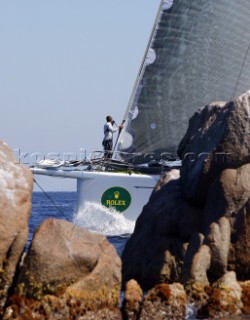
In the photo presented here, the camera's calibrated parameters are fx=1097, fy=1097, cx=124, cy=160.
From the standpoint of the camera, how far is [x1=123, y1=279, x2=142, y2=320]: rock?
53.5 feet

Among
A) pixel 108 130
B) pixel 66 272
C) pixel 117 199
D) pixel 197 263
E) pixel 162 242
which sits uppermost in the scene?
pixel 108 130

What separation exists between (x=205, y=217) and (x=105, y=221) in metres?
13.4

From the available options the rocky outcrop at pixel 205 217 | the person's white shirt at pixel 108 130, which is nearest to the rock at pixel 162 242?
the rocky outcrop at pixel 205 217

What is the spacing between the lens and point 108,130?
33.2 meters

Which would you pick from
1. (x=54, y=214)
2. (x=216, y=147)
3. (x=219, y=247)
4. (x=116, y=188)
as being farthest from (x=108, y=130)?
(x=54, y=214)

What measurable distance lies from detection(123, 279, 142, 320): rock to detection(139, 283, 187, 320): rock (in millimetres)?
91

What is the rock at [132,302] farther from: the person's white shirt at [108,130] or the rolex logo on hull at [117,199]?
the person's white shirt at [108,130]

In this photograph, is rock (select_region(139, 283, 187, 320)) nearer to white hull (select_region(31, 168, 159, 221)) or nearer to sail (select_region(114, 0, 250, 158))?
white hull (select_region(31, 168, 159, 221))

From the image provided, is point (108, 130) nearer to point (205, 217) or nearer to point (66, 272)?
point (205, 217)

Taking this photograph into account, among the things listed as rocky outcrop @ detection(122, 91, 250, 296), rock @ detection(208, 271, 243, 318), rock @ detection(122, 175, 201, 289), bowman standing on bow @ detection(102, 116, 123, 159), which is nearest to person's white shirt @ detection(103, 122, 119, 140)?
bowman standing on bow @ detection(102, 116, 123, 159)

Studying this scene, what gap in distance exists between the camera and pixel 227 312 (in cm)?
1673

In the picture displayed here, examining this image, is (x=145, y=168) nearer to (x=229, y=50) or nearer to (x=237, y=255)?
(x=229, y=50)

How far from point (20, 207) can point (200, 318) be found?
3187 millimetres

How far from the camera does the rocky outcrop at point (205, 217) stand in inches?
718
